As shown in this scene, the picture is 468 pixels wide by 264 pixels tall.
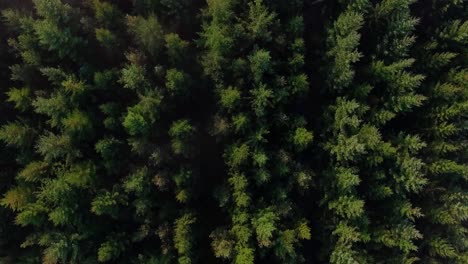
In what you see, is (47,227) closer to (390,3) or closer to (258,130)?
(258,130)

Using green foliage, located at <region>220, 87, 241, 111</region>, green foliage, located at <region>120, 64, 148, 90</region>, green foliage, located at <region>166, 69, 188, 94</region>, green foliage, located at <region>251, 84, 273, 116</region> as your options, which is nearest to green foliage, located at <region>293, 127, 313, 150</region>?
green foliage, located at <region>251, 84, 273, 116</region>

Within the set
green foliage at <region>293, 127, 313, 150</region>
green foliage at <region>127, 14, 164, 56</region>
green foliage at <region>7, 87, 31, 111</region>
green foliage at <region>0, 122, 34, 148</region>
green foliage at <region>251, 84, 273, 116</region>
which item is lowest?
green foliage at <region>293, 127, 313, 150</region>

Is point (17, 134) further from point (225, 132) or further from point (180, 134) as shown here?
point (225, 132)

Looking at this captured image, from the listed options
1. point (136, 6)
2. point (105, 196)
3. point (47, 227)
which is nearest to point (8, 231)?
point (47, 227)

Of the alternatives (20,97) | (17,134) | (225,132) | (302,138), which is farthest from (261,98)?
(17,134)

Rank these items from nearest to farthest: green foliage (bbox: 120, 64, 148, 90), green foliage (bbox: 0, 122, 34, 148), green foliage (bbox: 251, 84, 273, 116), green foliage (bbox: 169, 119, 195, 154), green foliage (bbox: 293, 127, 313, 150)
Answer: green foliage (bbox: 120, 64, 148, 90) → green foliage (bbox: 0, 122, 34, 148) → green foliage (bbox: 251, 84, 273, 116) → green foliage (bbox: 169, 119, 195, 154) → green foliage (bbox: 293, 127, 313, 150)

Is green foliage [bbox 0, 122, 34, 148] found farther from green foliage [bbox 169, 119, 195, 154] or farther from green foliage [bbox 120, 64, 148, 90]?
green foliage [bbox 169, 119, 195, 154]

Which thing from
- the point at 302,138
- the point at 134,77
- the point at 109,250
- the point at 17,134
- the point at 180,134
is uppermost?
the point at 134,77

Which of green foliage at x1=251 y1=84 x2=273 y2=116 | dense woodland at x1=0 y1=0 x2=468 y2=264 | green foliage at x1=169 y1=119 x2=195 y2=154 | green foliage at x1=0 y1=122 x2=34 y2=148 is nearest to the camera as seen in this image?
green foliage at x1=0 y1=122 x2=34 y2=148
